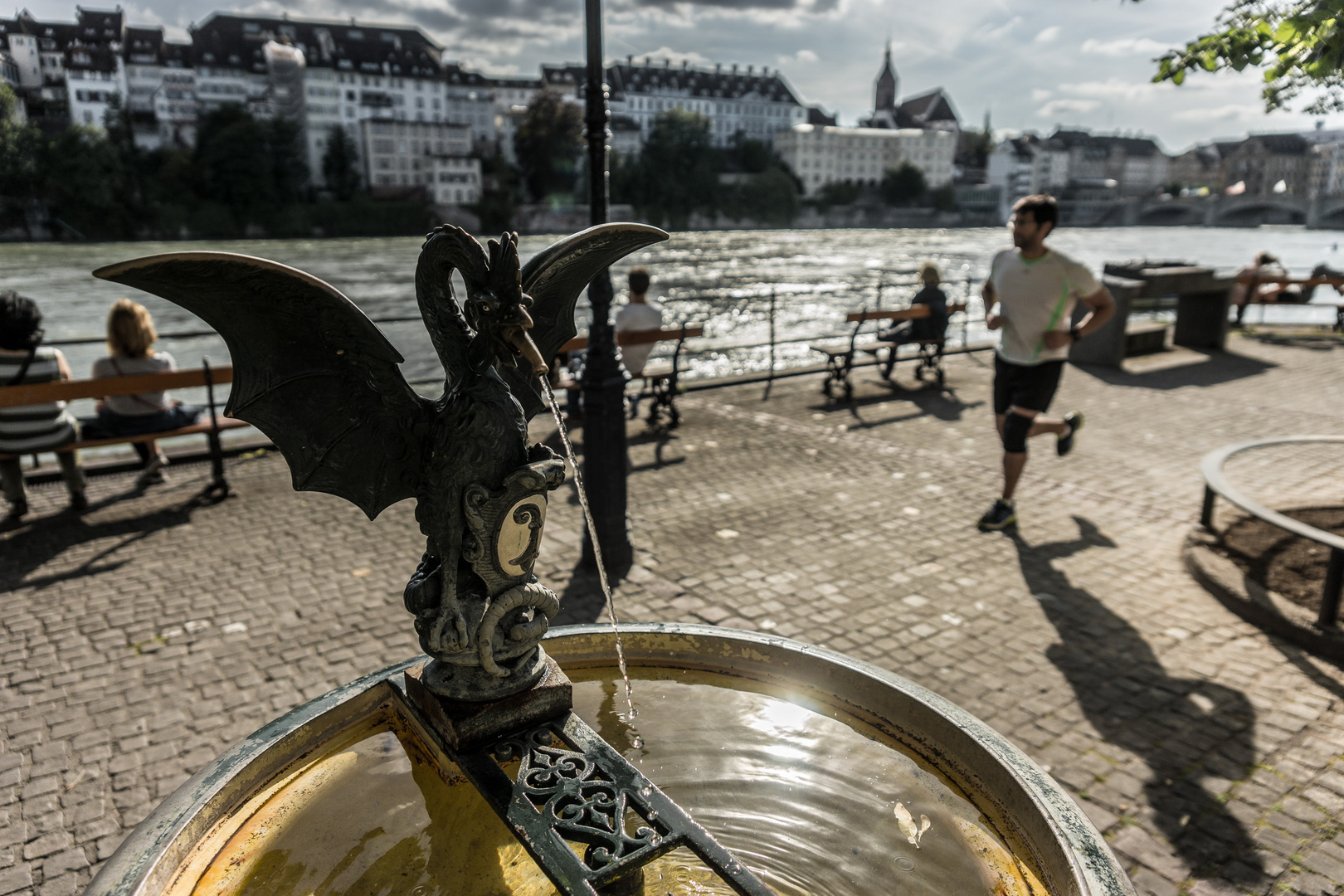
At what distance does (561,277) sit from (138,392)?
487cm

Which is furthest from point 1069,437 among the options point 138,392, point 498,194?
point 498,194

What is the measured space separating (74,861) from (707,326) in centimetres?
2322

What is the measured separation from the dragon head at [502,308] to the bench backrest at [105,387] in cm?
368

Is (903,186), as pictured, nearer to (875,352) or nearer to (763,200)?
(763,200)

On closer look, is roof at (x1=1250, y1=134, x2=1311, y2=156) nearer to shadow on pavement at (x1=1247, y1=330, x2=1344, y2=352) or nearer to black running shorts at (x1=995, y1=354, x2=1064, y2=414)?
shadow on pavement at (x1=1247, y1=330, x2=1344, y2=352)

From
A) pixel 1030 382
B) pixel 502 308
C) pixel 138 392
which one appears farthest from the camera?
pixel 138 392

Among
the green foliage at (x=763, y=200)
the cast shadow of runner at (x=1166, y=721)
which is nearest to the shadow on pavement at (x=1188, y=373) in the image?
the cast shadow of runner at (x=1166, y=721)

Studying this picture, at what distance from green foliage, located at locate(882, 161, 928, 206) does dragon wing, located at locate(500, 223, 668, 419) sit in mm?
123037

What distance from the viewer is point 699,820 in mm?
2406

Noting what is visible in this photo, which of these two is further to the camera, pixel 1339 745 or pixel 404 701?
pixel 1339 745

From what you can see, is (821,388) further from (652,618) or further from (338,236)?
(338,236)

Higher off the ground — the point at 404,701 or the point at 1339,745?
the point at 404,701

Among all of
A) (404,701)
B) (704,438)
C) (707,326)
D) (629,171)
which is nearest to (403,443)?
(404,701)

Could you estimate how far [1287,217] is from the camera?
356 feet
